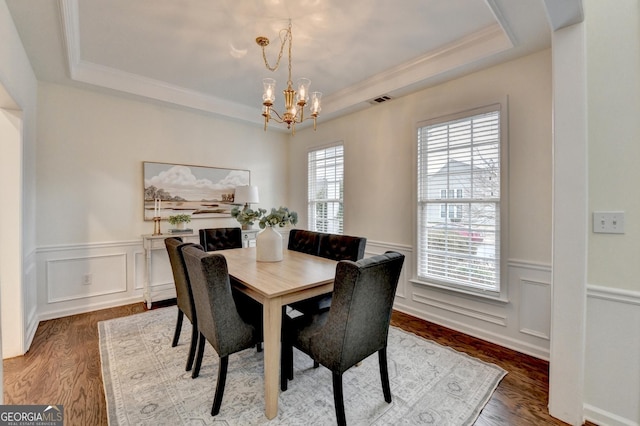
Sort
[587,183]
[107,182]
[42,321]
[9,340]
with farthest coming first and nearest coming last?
[107,182], [42,321], [9,340], [587,183]

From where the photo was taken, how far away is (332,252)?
2.79 metres

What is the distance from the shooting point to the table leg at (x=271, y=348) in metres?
1.66

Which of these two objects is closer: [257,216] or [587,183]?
[587,183]

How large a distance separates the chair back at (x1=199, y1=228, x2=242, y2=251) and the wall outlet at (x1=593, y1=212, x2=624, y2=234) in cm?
336

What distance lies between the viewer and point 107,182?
3.46 metres

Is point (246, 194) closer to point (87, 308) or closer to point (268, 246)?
point (268, 246)

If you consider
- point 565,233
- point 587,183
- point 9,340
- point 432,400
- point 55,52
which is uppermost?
point 55,52

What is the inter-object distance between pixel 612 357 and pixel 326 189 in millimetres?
3470

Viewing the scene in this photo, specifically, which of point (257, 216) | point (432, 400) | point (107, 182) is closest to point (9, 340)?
point (107, 182)

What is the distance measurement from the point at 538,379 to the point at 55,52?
482cm

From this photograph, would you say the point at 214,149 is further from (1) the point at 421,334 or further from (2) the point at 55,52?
(1) the point at 421,334

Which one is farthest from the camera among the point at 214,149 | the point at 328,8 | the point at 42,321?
the point at 214,149

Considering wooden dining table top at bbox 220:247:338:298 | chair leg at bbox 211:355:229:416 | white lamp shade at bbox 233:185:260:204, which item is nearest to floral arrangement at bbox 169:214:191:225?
white lamp shade at bbox 233:185:260:204

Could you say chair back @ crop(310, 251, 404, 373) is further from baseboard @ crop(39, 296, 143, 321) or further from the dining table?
baseboard @ crop(39, 296, 143, 321)
